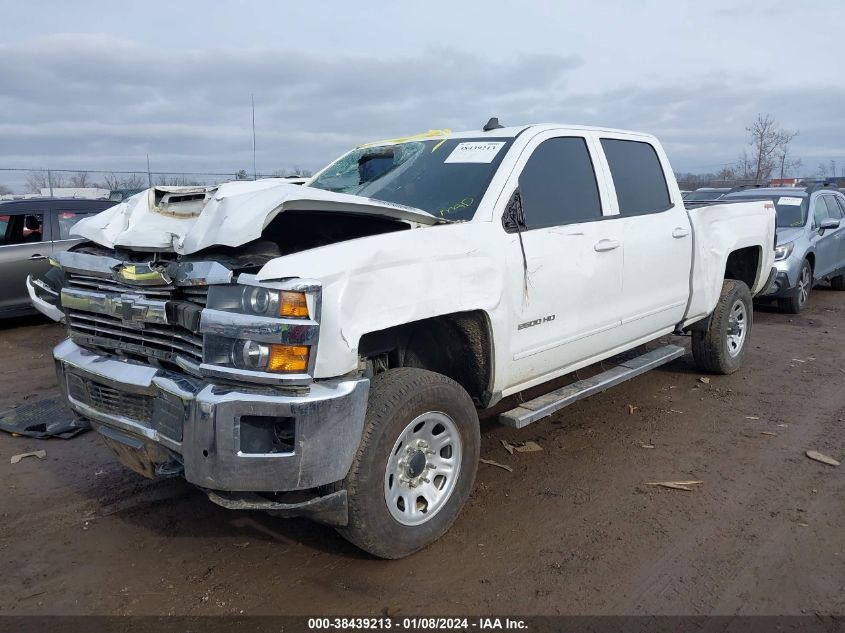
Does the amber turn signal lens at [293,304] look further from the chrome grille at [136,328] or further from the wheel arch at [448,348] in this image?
the wheel arch at [448,348]

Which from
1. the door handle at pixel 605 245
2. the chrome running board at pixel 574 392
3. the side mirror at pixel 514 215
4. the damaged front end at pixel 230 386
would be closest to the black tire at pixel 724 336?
the chrome running board at pixel 574 392

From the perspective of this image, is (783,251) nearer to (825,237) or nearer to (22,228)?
(825,237)

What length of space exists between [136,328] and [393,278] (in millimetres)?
1214

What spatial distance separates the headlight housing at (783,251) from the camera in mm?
9891

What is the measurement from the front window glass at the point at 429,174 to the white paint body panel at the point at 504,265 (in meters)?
0.12

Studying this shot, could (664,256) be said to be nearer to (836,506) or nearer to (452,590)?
(836,506)

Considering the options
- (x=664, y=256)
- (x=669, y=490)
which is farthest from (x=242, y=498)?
(x=664, y=256)

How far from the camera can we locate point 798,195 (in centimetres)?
1124

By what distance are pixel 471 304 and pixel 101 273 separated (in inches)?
71.6

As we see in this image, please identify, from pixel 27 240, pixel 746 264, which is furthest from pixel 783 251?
pixel 27 240

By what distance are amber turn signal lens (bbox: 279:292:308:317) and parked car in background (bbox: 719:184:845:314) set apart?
26.9 ft

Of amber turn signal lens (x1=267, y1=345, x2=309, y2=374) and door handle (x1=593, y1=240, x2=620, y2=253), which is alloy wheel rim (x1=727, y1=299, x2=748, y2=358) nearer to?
door handle (x1=593, y1=240, x2=620, y2=253)

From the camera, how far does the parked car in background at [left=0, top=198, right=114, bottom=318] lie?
8.96 metres

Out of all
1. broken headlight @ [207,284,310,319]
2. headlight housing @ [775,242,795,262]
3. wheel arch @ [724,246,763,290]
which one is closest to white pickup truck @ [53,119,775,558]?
broken headlight @ [207,284,310,319]
